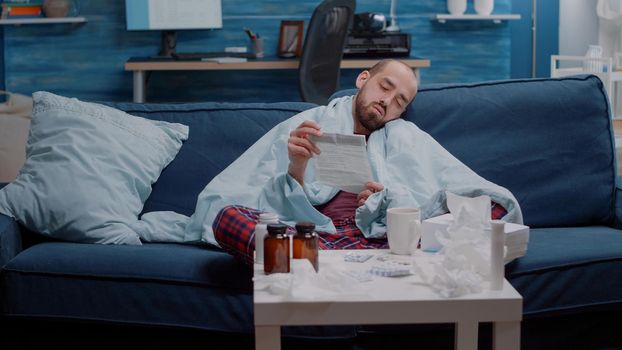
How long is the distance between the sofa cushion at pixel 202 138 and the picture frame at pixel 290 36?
8.52 feet

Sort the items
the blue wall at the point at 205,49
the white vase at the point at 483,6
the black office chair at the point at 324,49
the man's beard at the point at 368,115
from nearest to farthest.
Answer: the man's beard at the point at 368,115 < the black office chair at the point at 324,49 < the white vase at the point at 483,6 < the blue wall at the point at 205,49

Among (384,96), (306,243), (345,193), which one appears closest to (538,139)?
(384,96)

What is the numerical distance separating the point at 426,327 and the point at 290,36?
3476 millimetres

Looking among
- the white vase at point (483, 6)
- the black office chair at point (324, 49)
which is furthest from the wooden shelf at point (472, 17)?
the black office chair at point (324, 49)

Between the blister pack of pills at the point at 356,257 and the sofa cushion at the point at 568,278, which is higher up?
the blister pack of pills at the point at 356,257

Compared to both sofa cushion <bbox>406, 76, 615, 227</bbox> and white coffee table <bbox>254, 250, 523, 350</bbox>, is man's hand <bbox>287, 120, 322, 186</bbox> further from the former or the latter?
sofa cushion <bbox>406, 76, 615, 227</bbox>

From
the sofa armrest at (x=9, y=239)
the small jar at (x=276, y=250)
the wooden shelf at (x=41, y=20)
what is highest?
the wooden shelf at (x=41, y=20)

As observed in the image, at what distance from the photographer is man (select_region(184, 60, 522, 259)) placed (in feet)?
7.06

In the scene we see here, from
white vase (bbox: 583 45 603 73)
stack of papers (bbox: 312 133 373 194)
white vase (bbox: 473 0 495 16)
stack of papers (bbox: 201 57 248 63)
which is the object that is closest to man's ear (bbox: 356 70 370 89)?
stack of papers (bbox: 312 133 373 194)

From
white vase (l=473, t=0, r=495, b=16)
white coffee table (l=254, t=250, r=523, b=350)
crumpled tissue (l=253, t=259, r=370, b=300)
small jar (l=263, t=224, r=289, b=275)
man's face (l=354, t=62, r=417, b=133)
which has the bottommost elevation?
white coffee table (l=254, t=250, r=523, b=350)

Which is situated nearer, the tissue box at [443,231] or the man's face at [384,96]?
the tissue box at [443,231]

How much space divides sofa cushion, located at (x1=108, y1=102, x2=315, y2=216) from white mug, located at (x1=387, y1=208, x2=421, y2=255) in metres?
0.85

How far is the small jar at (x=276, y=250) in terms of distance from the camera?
1.62m

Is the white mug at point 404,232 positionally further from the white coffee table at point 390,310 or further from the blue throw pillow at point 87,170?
the blue throw pillow at point 87,170
